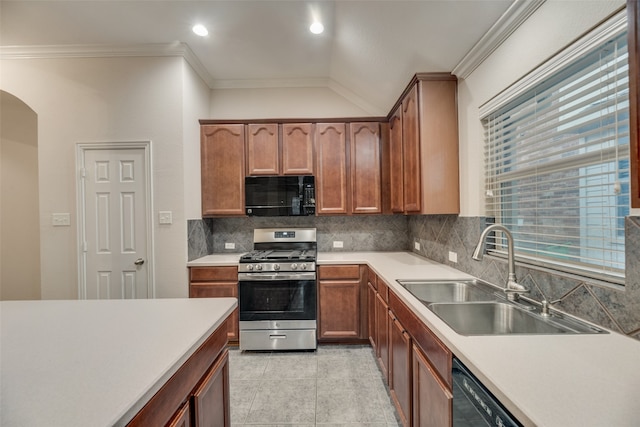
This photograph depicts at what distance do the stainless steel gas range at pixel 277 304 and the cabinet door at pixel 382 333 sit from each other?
26.8 inches

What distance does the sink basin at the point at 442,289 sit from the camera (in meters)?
1.68

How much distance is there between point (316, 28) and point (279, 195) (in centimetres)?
Answer: 161

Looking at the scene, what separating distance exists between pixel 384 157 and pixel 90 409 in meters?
2.92

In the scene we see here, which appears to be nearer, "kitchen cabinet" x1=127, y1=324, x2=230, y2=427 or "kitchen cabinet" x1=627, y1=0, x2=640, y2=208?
"kitchen cabinet" x1=627, y1=0, x2=640, y2=208

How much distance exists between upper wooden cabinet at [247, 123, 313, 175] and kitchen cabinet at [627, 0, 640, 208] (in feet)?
8.28

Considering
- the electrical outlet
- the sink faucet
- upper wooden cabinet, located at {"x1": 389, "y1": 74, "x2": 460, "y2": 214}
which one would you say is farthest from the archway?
the sink faucet

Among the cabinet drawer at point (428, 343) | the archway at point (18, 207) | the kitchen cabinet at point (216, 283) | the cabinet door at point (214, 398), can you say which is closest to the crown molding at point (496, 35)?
the cabinet drawer at point (428, 343)

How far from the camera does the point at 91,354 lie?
83 cm

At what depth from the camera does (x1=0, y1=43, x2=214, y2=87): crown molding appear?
2.55 m

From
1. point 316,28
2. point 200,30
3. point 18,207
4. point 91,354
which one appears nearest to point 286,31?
point 316,28

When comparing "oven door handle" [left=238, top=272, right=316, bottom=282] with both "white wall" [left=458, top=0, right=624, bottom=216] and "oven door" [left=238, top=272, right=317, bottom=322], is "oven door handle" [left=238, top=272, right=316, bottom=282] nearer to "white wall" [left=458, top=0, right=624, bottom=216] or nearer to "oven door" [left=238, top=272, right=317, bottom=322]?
"oven door" [left=238, top=272, right=317, bottom=322]

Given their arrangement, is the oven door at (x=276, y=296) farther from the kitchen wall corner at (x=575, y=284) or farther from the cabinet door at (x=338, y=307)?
the kitchen wall corner at (x=575, y=284)

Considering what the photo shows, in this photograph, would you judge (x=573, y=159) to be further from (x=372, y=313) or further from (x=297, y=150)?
(x=297, y=150)

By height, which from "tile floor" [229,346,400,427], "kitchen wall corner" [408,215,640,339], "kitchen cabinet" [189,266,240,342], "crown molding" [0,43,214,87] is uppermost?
"crown molding" [0,43,214,87]
